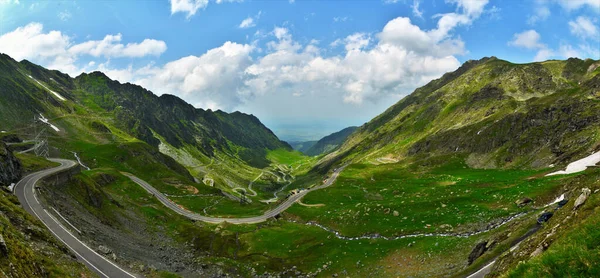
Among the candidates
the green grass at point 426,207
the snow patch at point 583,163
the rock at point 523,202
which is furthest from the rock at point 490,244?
the snow patch at point 583,163

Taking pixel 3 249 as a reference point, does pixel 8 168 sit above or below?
above

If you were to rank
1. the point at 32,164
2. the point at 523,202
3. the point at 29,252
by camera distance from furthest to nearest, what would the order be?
the point at 32,164
the point at 523,202
the point at 29,252

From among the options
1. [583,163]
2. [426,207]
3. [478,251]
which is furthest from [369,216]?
[583,163]

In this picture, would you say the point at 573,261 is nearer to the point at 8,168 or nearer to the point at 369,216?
the point at 369,216

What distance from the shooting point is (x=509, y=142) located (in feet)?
442

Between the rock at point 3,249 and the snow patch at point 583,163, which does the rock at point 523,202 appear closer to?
the snow patch at point 583,163

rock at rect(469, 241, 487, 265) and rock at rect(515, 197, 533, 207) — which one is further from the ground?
rock at rect(515, 197, 533, 207)

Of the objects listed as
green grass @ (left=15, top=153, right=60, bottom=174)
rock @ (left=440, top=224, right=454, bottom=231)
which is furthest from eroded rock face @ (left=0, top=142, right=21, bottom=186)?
rock @ (left=440, top=224, right=454, bottom=231)

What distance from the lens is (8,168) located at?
67.9m

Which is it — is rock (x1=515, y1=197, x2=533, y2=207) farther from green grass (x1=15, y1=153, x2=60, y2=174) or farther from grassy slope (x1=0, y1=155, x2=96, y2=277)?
green grass (x1=15, y1=153, x2=60, y2=174)

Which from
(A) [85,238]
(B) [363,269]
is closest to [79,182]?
(A) [85,238]

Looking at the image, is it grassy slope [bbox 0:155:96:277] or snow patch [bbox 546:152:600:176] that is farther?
snow patch [bbox 546:152:600:176]

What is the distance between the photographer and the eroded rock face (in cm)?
6438

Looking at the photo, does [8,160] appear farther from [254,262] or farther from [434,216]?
[434,216]
